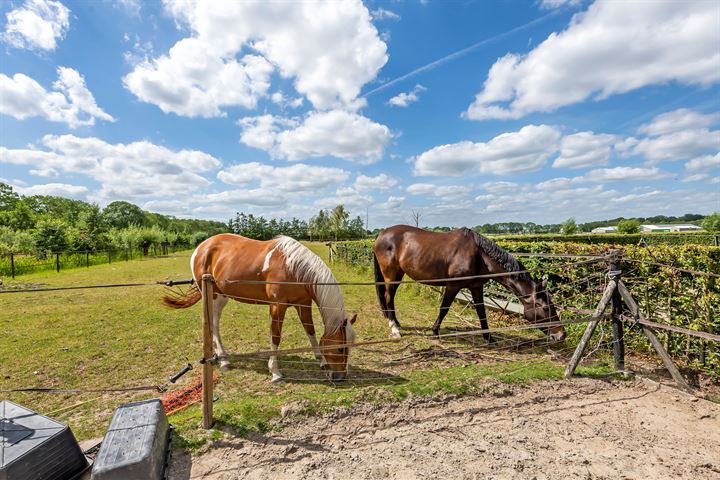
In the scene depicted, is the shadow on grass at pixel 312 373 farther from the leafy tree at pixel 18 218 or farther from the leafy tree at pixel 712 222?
the leafy tree at pixel 712 222

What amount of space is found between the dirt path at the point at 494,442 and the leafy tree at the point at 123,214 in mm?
62832

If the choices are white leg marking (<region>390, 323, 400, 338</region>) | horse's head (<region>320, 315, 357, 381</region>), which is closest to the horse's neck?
white leg marking (<region>390, 323, 400, 338</region>)

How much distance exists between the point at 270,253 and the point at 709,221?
4817 cm

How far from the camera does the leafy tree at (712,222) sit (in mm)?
30938

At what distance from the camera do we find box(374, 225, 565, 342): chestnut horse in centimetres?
451

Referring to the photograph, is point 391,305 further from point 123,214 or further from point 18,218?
point 123,214

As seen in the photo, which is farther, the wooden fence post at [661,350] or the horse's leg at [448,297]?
the horse's leg at [448,297]

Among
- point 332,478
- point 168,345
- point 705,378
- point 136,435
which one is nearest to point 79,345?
point 168,345

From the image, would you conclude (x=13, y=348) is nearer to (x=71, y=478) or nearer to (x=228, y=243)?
(x=228, y=243)

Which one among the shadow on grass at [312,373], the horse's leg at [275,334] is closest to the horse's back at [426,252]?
the shadow on grass at [312,373]

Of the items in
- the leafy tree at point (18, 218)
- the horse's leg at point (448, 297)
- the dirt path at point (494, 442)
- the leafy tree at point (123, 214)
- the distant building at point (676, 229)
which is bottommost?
the dirt path at point (494, 442)

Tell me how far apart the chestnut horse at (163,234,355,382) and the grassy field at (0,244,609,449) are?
0.44 m

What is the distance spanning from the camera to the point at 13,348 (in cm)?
492

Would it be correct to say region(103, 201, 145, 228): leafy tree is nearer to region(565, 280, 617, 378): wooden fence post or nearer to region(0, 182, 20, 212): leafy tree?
region(0, 182, 20, 212): leafy tree
